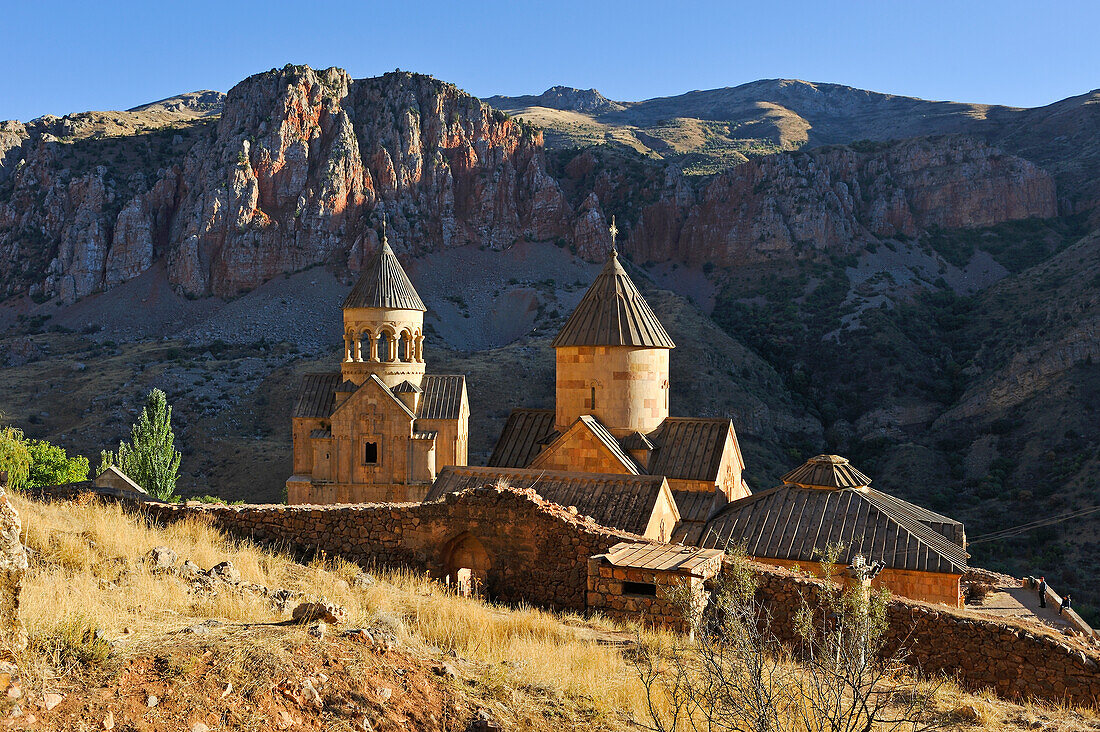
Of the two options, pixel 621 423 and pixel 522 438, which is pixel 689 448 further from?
pixel 522 438

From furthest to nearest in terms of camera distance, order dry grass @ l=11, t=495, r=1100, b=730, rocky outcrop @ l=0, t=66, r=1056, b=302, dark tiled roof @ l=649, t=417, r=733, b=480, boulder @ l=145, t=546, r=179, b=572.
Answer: rocky outcrop @ l=0, t=66, r=1056, b=302 → dark tiled roof @ l=649, t=417, r=733, b=480 → boulder @ l=145, t=546, r=179, b=572 → dry grass @ l=11, t=495, r=1100, b=730

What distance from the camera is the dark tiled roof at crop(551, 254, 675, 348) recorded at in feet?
53.2

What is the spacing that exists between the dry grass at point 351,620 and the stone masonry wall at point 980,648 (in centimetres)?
73

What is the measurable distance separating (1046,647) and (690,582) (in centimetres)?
370

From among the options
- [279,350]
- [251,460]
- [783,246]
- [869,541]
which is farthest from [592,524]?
[783,246]

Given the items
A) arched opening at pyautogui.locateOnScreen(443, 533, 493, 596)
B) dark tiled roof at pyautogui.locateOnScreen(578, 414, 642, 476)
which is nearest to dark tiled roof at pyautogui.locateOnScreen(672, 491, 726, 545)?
dark tiled roof at pyautogui.locateOnScreen(578, 414, 642, 476)

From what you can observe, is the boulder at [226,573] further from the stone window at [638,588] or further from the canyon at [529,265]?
the canyon at [529,265]

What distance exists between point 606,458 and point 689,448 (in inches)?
73.3

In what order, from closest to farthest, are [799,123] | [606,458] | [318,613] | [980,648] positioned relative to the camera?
[318,613] → [980,648] → [606,458] → [799,123]

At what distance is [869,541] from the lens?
41.4 ft

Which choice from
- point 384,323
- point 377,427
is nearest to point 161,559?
point 377,427

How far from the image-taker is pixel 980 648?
852cm

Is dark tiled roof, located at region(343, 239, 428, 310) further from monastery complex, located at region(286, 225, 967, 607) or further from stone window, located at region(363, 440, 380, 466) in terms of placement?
stone window, located at region(363, 440, 380, 466)

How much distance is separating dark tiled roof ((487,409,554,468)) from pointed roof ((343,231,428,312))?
24.4ft
